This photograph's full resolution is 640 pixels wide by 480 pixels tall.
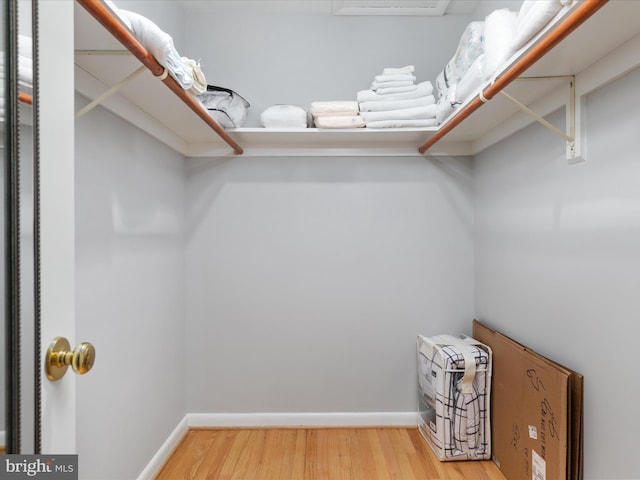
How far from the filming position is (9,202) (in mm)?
583

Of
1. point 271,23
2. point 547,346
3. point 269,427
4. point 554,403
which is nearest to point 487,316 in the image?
point 547,346

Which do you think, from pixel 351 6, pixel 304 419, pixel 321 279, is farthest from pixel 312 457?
pixel 351 6

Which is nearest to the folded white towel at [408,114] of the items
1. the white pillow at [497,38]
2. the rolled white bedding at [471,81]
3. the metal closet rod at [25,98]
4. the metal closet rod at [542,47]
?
the rolled white bedding at [471,81]

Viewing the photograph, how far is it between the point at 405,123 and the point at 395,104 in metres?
0.11

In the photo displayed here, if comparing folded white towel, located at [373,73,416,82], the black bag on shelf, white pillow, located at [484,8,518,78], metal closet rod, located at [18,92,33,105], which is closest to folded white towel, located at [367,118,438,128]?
folded white towel, located at [373,73,416,82]

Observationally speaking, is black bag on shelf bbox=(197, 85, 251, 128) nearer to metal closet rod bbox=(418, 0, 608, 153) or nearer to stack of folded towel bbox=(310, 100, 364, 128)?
stack of folded towel bbox=(310, 100, 364, 128)

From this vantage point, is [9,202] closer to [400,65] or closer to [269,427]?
[269,427]

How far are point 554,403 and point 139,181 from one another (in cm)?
186

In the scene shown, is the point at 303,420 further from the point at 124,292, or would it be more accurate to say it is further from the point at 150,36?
the point at 150,36

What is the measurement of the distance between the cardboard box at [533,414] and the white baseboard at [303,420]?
1.84 feet

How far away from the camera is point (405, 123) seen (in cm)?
201

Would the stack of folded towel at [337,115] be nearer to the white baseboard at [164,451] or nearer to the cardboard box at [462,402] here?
the cardboard box at [462,402]

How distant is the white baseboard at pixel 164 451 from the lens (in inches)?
69.9

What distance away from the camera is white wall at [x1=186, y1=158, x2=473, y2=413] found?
231 cm
